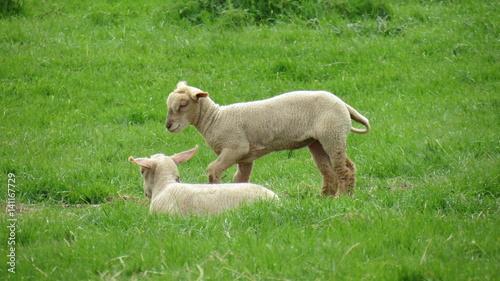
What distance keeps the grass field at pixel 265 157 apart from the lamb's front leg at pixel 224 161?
0.74 meters

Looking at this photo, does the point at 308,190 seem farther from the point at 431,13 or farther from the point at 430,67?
the point at 431,13

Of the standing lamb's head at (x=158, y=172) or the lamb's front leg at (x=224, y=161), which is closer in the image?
the standing lamb's head at (x=158, y=172)

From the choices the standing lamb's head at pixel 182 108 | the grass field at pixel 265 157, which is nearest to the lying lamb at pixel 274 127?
the standing lamb's head at pixel 182 108

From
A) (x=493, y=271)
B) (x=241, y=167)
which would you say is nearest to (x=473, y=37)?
(x=241, y=167)

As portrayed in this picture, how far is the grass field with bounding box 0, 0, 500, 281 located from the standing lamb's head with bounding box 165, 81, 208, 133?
90 centimetres

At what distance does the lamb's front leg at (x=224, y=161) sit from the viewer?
306 inches

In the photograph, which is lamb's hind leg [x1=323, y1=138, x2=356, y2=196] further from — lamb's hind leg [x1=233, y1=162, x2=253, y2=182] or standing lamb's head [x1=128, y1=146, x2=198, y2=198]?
standing lamb's head [x1=128, y1=146, x2=198, y2=198]

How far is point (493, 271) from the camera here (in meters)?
5.04

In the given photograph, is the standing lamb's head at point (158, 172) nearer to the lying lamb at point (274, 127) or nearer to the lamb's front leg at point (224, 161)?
the lamb's front leg at point (224, 161)

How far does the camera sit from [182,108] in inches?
319

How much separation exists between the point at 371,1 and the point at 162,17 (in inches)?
159

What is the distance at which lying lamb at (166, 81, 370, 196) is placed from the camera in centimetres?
759

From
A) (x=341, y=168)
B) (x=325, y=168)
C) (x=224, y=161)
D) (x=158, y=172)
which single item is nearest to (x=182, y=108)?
(x=224, y=161)

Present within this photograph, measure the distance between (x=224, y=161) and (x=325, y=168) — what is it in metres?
1.09
